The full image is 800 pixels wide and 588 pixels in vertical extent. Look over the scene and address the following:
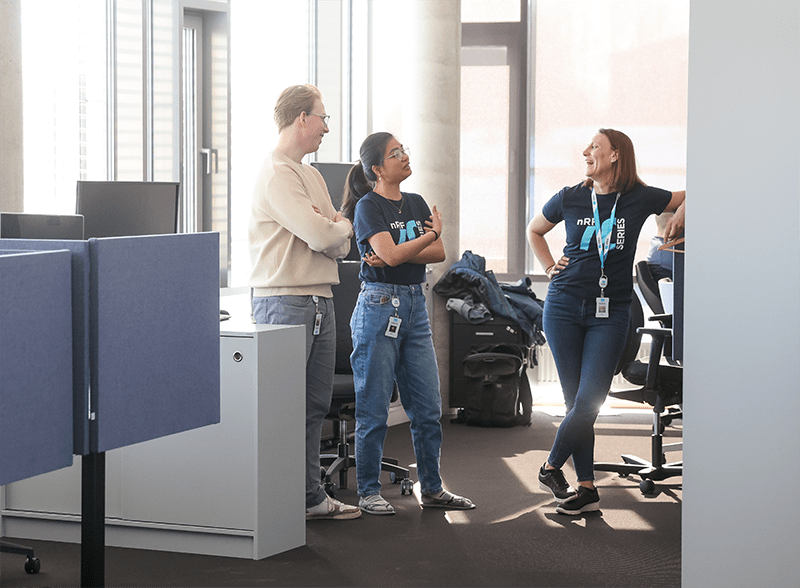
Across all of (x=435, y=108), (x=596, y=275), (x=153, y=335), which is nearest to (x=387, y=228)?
(x=596, y=275)

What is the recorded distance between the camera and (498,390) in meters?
5.74

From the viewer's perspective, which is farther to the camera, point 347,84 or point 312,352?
point 347,84

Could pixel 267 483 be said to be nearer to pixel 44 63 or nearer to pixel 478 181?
pixel 44 63

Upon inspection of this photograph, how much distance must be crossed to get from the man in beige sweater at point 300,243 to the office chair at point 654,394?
1.49m

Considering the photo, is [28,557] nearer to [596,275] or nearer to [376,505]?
[376,505]

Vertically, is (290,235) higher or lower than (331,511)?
higher

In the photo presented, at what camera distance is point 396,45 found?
6684 millimetres

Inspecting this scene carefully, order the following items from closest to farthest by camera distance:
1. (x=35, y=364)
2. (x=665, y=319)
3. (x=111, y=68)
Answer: (x=35, y=364) → (x=665, y=319) → (x=111, y=68)

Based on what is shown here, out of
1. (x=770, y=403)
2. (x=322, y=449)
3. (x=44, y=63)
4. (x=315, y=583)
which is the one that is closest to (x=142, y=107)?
(x=44, y=63)

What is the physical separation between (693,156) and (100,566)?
5.48ft

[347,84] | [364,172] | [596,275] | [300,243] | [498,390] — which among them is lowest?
[498,390]

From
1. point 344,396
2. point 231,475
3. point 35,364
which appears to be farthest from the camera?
point 344,396

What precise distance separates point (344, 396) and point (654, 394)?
1.42 metres

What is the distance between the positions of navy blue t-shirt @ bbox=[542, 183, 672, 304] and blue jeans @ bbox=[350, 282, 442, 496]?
60 cm
